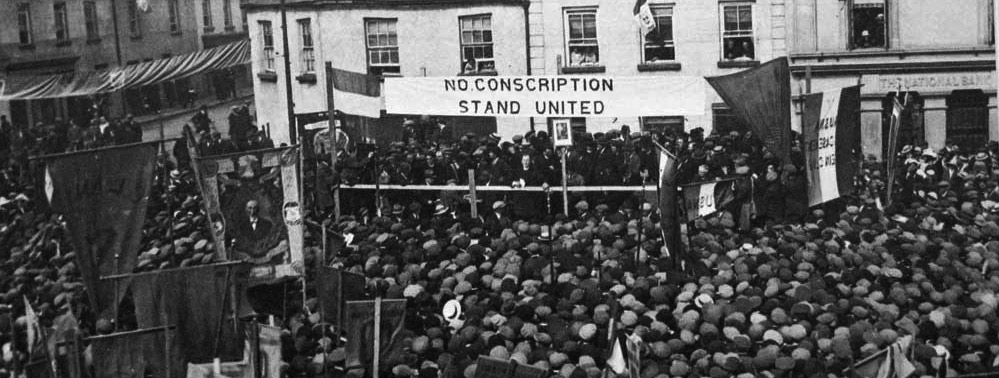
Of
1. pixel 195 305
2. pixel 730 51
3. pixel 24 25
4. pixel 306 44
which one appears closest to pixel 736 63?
pixel 730 51

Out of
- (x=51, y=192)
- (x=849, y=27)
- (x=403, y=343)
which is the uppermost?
(x=849, y=27)

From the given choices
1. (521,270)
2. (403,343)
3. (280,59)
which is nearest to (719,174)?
(521,270)

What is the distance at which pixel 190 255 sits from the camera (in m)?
21.0

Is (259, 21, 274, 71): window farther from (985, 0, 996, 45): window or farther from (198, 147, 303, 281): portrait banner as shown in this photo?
(985, 0, 996, 45): window

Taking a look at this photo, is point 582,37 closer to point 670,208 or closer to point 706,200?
point 706,200

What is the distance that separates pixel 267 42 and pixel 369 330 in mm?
17071

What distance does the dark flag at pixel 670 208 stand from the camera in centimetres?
1839

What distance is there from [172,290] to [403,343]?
255 centimetres

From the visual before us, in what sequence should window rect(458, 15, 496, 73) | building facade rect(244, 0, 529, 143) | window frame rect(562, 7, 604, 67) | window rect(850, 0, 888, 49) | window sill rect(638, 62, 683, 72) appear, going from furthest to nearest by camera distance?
window rect(458, 15, 496, 73), building facade rect(244, 0, 529, 143), window frame rect(562, 7, 604, 67), window sill rect(638, 62, 683, 72), window rect(850, 0, 888, 49)

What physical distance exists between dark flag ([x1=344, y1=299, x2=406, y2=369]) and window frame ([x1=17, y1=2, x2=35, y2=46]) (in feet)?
58.1

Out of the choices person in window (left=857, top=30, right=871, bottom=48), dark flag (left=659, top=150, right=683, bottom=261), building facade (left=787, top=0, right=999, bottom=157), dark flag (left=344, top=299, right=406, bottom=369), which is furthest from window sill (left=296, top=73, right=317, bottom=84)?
dark flag (left=344, top=299, right=406, bottom=369)

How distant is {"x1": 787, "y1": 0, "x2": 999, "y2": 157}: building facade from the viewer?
2748cm

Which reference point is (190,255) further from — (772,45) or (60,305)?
(772,45)

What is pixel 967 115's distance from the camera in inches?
1093
